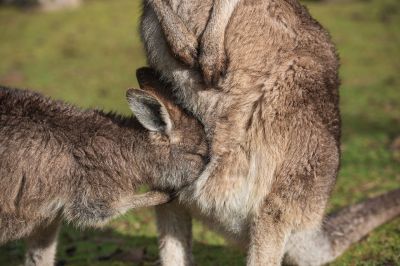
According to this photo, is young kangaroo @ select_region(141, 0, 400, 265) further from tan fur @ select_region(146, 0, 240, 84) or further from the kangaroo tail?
the kangaroo tail

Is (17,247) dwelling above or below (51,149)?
below

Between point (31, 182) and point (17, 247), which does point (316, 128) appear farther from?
point (17, 247)

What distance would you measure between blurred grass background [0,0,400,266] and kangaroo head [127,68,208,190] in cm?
136

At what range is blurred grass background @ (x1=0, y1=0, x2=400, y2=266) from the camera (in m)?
6.45

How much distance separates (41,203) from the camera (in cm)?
490

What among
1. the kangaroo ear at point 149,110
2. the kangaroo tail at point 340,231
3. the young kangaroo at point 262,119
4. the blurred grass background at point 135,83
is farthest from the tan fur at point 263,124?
the blurred grass background at point 135,83

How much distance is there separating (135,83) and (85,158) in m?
7.91

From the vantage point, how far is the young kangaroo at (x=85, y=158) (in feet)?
16.0

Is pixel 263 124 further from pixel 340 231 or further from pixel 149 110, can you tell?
pixel 340 231

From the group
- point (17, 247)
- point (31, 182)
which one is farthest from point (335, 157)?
point (17, 247)

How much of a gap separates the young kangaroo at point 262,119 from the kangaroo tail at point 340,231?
40cm

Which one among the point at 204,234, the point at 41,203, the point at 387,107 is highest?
the point at 41,203

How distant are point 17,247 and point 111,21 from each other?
33.9 feet

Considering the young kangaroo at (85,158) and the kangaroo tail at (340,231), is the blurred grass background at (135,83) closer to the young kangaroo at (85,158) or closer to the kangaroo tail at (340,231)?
the kangaroo tail at (340,231)
